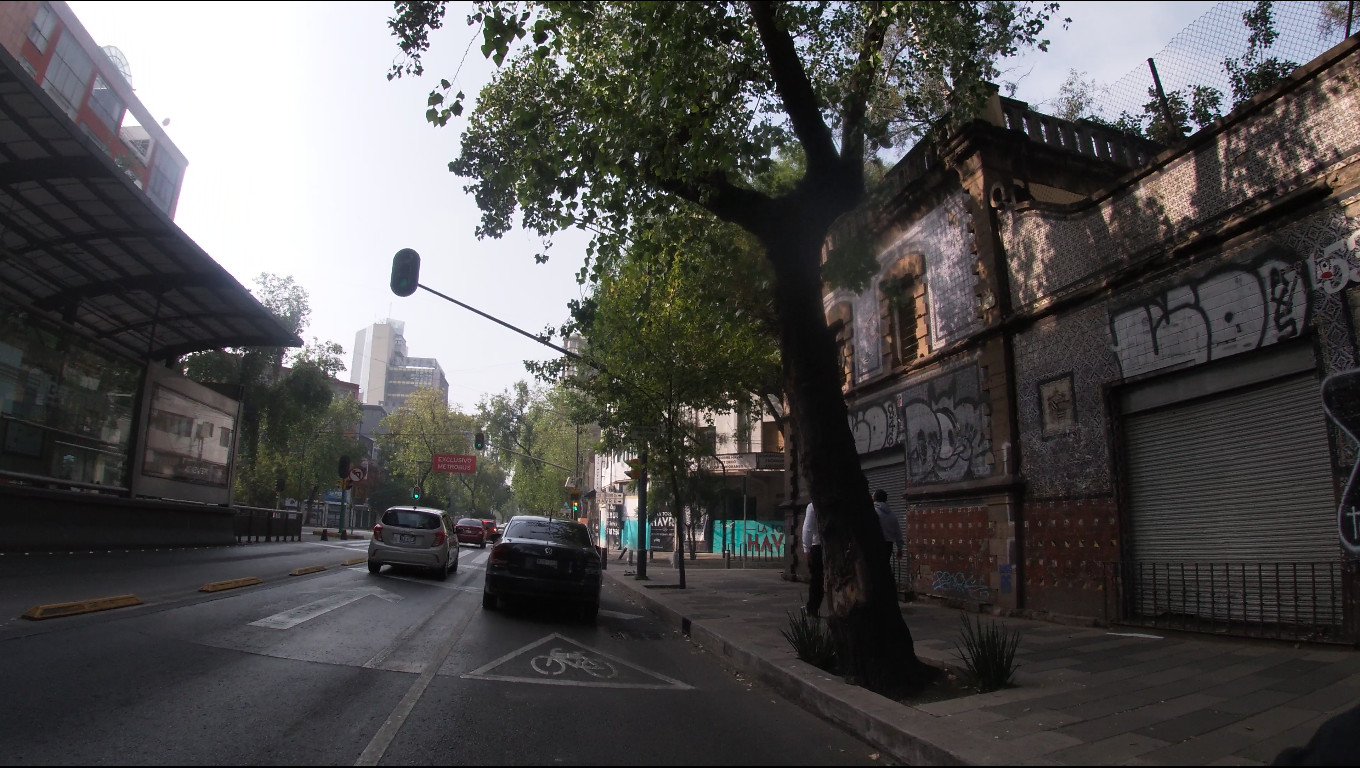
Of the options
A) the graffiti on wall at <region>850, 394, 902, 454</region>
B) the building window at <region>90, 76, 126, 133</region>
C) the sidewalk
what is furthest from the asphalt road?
the building window at <region>90, 76, 126, 133</region>

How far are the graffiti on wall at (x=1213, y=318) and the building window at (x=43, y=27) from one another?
4415cm

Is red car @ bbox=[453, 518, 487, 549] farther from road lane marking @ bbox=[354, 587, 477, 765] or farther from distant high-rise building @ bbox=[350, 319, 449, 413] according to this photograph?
distant high-rise building @ bbox=[350, 319, 449, 413]

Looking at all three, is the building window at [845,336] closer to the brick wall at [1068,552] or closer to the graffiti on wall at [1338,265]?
the brick wall at [1068,552]

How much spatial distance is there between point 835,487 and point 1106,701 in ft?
8.02

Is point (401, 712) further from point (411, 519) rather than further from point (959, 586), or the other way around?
point (411, 519)

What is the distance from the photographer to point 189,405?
20391mm

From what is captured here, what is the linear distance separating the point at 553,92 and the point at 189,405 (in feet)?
56.5

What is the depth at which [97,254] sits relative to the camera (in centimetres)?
1555

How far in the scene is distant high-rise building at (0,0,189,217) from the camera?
3241cm

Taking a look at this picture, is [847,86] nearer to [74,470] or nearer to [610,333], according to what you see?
[610,333]

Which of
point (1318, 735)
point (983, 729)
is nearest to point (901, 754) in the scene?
point (983, 729)

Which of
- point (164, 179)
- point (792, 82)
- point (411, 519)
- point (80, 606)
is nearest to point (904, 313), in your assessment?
point (792, 82)

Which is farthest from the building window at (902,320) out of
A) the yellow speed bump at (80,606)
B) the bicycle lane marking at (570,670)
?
the yellow speed bump at (80,606)

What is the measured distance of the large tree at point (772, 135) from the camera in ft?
20.7
